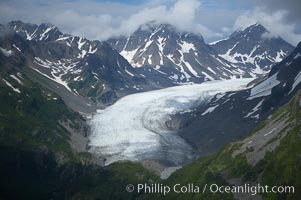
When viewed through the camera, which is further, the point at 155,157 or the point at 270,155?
the point at 155,157

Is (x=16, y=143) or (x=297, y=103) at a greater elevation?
(x=16, y=143)

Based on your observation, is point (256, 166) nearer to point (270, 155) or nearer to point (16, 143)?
point (270, 155)

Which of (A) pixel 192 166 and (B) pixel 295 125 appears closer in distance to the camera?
(B) pixel 295 125

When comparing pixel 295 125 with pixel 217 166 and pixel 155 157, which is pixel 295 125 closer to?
pixel 217 166

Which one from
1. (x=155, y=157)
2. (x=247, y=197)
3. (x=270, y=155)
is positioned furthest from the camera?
(x=155, y=157)

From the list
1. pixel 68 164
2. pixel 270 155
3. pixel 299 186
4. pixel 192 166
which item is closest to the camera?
pixel 299 186

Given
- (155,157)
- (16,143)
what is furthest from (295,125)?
(16,143)

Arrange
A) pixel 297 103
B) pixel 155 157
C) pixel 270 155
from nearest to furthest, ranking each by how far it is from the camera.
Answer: pixel 270 155 < pixel 297 103 < pixel 155 157

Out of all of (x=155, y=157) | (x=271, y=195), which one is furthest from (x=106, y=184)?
(x=271, y=195)

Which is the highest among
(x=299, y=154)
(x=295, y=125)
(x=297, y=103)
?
(x=297, y=103)
